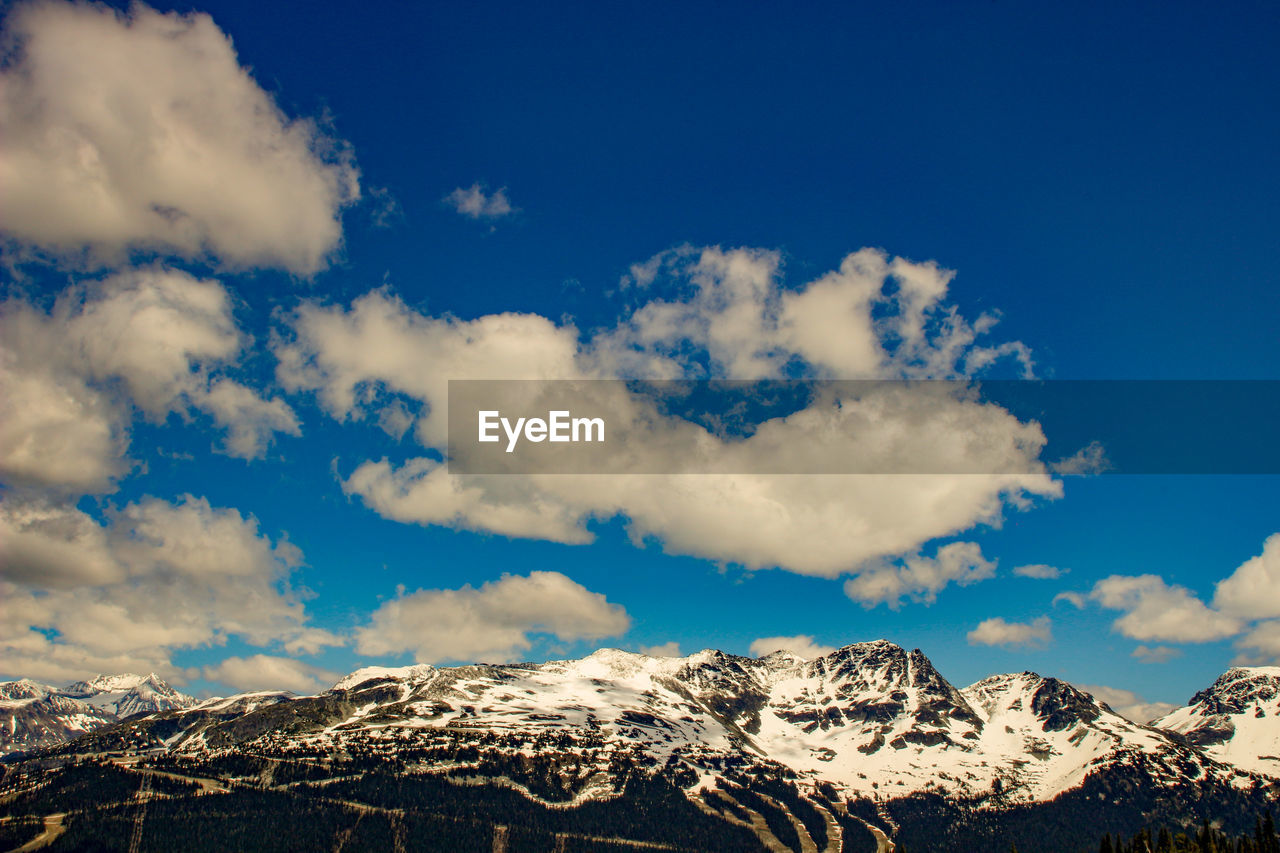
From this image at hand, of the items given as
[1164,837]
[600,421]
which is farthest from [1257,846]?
[600,421]

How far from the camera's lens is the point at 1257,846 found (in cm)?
18025

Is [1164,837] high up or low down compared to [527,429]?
down

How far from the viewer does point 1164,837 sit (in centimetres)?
19888

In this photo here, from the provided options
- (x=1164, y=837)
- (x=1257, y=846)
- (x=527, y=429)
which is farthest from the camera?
(x=1164, y=837)

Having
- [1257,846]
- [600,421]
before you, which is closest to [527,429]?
[600,421]

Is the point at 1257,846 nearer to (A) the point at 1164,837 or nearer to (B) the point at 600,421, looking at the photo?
(A) the point at 1164,837

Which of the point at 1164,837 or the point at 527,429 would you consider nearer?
the point at 527,429

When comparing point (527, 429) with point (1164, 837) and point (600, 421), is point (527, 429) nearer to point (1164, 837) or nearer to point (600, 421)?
point (600, 421)

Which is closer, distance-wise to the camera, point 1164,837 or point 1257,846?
point 1257,846

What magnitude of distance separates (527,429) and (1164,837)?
217 meters

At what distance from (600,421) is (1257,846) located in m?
204

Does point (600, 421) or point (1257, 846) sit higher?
point (600, 421)

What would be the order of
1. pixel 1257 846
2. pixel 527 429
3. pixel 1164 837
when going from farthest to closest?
pixel 1164 837, pixel 1257 846, pixel 527 429

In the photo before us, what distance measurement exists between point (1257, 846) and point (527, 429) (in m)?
213
